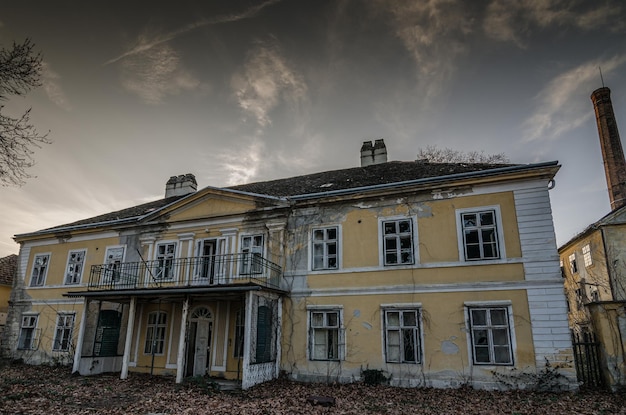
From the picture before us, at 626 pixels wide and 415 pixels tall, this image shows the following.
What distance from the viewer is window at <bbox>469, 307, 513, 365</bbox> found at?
1166cm

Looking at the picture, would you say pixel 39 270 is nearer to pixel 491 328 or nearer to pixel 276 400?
pixel 276 400

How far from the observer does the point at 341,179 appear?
17031 millimetres

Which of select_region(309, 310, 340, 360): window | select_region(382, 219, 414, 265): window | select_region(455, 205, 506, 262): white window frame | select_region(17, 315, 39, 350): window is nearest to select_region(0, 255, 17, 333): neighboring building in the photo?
select_region(17, 315, 39, 350): window

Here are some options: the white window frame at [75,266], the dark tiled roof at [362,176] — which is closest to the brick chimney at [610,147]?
the dark tiled roof at [362,176]

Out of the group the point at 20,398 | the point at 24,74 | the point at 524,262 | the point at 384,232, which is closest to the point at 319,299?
the point at 384,232

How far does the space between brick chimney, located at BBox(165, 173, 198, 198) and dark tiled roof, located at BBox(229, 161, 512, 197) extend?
→ 423 centimetres

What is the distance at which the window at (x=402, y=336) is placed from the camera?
1263 centimetres

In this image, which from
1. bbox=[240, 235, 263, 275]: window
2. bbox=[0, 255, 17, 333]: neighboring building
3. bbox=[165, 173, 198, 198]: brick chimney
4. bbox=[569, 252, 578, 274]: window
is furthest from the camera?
bbox=[569, 252, 578, 274]: window

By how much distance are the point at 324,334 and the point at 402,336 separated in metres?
2.70

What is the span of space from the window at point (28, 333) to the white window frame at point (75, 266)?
255cm

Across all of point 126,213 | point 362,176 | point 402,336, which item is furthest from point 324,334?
point 126,213

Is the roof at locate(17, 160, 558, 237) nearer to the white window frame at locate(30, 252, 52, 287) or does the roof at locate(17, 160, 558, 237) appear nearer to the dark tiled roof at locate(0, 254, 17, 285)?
the white window frame at locate(30, 252, 52, 287)

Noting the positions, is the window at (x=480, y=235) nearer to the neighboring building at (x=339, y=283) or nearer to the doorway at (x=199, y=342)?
the neighboring building at (x=339, y=283)

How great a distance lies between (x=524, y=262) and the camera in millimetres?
12031
